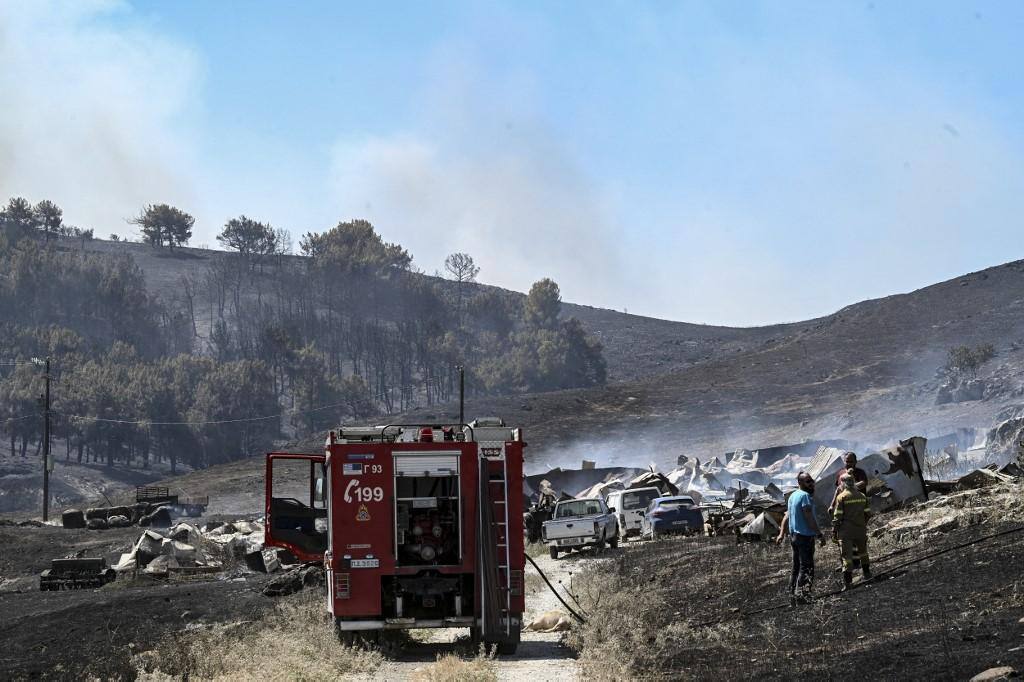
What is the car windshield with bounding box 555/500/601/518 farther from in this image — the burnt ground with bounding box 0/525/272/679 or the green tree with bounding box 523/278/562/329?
the green tree with bounding box 523/278/562/329

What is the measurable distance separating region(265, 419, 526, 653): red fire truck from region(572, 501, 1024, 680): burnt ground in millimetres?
1537

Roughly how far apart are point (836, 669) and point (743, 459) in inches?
2569

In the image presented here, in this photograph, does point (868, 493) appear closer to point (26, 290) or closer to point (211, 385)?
point (211, 385)

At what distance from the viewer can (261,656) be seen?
1521 centimetres

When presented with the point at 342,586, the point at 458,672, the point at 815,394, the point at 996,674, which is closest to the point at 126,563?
the point at 342,586

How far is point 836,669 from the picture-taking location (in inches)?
456

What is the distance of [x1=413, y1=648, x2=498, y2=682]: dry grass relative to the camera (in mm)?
13070

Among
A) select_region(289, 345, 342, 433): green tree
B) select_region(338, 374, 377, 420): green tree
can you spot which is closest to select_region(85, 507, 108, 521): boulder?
select_region(289, 345, 342, 433): green tree

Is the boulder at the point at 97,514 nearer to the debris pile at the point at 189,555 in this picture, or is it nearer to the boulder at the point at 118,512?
the boulder at the point at 118,512

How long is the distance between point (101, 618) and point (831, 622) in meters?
14.9

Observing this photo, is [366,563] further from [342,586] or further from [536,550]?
[536,550]

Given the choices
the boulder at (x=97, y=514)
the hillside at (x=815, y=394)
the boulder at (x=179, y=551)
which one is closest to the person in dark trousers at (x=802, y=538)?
A: the boulder at (x=179, y=551)

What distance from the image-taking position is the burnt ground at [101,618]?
1738 centimetres

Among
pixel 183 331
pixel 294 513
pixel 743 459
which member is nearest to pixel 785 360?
pixel 743 459
